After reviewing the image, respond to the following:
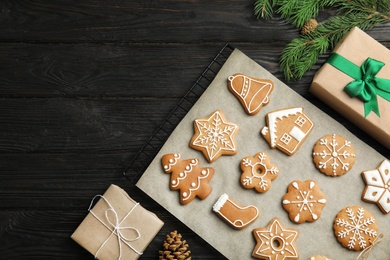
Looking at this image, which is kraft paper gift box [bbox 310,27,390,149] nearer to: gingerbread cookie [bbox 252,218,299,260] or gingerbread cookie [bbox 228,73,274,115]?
gingerbread cookie [bbox 228,73,274,115]

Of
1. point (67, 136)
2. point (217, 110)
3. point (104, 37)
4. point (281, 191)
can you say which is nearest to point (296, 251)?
point (281, 191)

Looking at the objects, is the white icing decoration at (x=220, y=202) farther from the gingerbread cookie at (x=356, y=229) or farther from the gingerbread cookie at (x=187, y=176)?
the gingerbread cookie at (x=356, y=229)

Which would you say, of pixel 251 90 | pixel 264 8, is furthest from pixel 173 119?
pixel 264 8

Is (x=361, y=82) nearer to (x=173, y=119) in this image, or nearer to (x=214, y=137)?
(x=214, y=137)

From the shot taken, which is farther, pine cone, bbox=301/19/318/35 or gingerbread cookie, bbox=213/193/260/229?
pine cone, bbox=301/19/318/35

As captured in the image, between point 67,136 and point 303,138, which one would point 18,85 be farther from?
point 303,138

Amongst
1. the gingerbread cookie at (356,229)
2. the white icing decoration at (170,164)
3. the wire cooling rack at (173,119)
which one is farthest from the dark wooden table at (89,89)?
the gingerbread cookie at (356,229)


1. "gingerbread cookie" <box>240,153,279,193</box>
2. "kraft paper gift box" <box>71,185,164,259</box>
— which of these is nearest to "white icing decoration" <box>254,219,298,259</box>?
"gingerbread cookie" <box>240,153,279,193</box>

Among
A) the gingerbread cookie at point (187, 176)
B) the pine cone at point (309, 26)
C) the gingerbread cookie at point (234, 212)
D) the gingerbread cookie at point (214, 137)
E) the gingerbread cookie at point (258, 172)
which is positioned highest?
the pine cone at point (309, 26)
